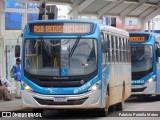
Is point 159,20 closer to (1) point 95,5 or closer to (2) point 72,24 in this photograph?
(1) point 95,5

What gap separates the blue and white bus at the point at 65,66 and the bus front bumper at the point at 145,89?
7647mm

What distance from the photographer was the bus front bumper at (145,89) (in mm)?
23719

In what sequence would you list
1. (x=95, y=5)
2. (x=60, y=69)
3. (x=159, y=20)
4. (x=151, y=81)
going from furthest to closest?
(x=159, y=20)
(x=95, y=5)
(x=151, y=81)
(x=60, y=69)

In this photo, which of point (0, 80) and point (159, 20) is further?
point (159, 20)

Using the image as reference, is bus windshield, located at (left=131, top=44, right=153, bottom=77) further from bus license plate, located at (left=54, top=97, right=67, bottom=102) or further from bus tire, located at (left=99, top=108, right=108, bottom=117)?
bus license plate, located at (left=54, top=97, right=67, bottom=102)

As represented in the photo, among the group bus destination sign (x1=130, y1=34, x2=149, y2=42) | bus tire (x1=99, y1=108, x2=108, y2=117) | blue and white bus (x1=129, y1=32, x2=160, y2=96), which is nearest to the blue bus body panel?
bus tire (x1=99, y1=108, x2=108, y2=117)

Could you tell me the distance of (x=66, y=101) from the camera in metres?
15.2

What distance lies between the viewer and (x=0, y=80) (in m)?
21.6

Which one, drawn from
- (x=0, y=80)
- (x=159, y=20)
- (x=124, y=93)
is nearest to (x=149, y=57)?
(x=124, y=93)

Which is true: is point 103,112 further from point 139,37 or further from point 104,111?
point 139,37

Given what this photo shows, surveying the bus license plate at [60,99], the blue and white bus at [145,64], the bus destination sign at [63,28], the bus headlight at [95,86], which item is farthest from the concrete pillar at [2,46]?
the bus headlight at [95,86]

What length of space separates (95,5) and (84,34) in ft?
41.1

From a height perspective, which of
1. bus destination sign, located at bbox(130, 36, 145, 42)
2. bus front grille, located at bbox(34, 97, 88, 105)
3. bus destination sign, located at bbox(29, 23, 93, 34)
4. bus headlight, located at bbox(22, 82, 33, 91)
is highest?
bus destination sign, located at bbox(29, 23, 93, 34)

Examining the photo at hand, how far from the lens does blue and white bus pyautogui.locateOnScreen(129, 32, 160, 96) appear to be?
78.1 ft
